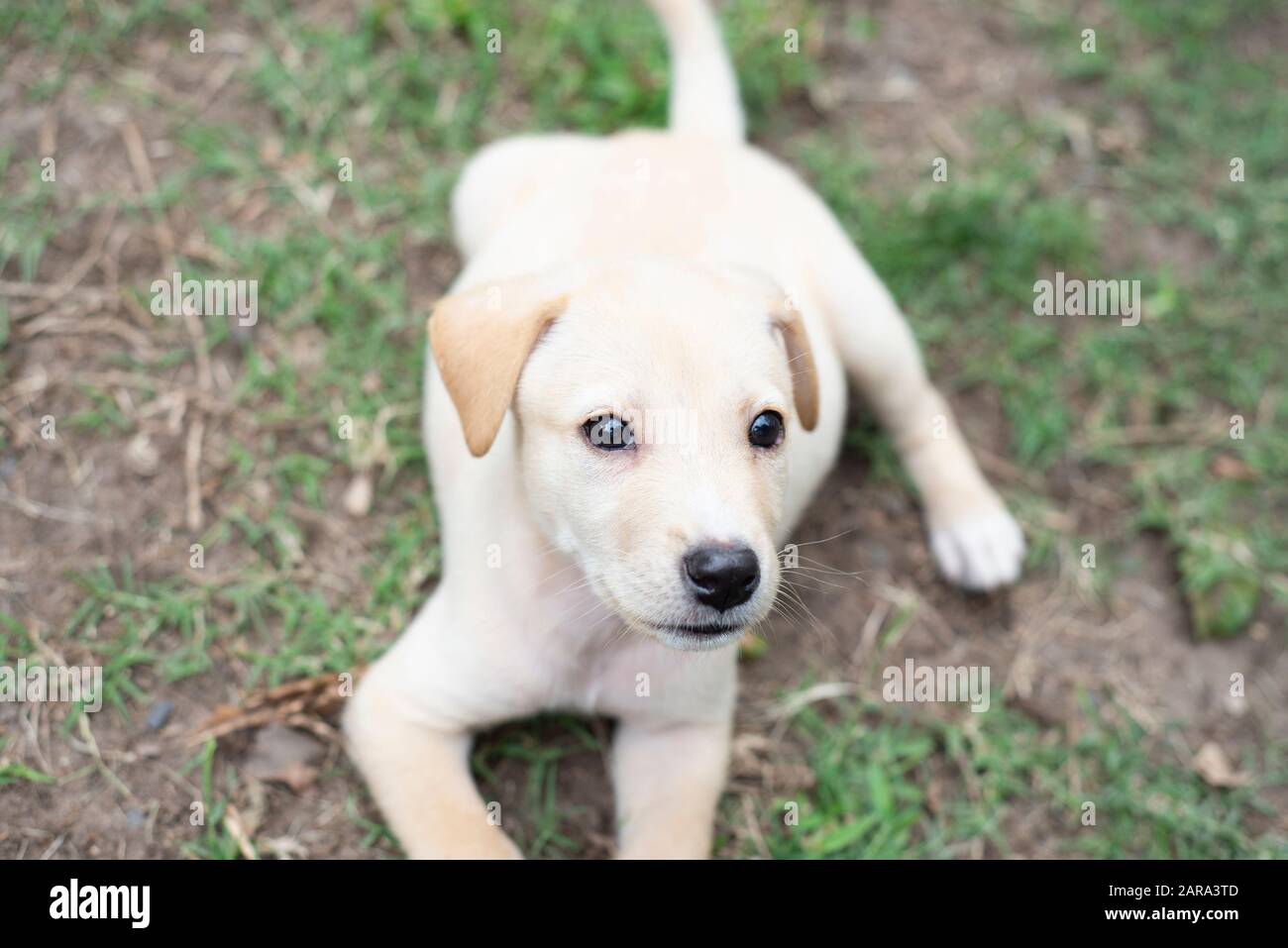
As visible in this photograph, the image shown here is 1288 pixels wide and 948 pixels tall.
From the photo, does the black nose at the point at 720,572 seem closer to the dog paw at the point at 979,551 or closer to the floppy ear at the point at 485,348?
the floppy ear at the point at 485,348

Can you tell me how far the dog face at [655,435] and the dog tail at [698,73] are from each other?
1.81 meters

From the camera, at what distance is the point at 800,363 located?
3.24 m

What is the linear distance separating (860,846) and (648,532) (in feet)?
5.34

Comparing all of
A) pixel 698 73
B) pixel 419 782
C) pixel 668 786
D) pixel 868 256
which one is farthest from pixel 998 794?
pixel 698 73

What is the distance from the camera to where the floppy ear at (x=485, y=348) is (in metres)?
2.86

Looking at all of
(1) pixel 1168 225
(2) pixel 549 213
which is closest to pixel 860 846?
(2) pixel 549 213

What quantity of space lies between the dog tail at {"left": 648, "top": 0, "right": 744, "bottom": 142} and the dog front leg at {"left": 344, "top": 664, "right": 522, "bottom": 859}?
96.2 inches

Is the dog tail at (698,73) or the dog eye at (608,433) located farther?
the dog tail at (698,73)

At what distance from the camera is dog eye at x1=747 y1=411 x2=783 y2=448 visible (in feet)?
9.58

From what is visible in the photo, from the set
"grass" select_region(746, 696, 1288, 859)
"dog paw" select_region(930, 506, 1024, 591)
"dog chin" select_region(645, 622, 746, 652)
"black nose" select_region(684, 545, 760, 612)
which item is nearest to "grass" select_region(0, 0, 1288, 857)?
"grass" select_region(746, 696, 1288, 859)

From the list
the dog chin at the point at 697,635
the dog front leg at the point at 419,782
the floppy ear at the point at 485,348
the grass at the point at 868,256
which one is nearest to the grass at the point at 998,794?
the grass at the point at 868,256

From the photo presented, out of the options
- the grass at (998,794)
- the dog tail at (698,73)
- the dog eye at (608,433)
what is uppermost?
the dog tail at (698,73)
